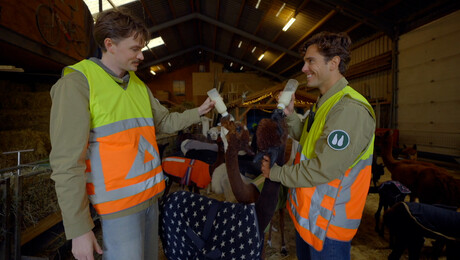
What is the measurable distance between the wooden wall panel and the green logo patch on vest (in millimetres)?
8867

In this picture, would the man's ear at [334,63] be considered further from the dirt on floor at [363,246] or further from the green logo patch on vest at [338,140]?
the dirt on floor at [363,246]

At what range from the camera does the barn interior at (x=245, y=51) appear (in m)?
2.67

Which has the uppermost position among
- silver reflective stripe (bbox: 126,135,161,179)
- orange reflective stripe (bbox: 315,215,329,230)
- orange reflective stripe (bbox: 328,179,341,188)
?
silver reflective stripe (bbox: 126,135,161,179)

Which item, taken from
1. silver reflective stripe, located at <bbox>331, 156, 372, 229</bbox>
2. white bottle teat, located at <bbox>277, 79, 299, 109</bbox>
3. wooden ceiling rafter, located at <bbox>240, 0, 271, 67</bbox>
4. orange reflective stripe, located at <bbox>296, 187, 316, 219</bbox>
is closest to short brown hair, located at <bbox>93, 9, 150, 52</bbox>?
white bottle teat, located at <bbox>277, 79, 299, 109</bbox>

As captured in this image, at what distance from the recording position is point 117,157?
113 cm

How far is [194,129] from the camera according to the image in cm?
1324

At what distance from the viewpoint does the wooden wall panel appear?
6.89 m

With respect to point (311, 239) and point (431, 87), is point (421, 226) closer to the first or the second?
point (311, 239)

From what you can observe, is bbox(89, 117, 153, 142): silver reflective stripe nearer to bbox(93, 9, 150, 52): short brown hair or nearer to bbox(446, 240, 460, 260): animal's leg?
bbox(93, 9, 150, 52): short brown hair

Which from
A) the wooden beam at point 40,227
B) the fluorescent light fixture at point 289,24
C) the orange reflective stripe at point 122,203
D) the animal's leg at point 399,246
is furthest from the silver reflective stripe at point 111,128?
the fluorescent light fixture at point 289,24

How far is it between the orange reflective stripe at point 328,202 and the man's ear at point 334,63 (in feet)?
2.68

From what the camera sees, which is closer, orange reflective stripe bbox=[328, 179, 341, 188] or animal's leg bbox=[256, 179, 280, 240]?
orange reflective stripe bbox=[328, 179, 341, 188]

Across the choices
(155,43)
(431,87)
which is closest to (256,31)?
(155,43)

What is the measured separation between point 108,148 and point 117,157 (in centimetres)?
7
